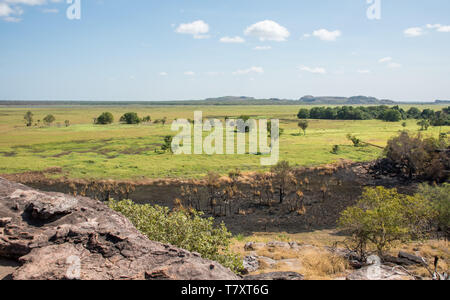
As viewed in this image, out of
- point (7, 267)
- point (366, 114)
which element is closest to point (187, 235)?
point (7, 267)

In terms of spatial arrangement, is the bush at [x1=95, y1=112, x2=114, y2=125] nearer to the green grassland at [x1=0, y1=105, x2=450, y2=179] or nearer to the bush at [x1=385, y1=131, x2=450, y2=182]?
the green grassland at [x1=0, y1=105, x2=450, y2=179]

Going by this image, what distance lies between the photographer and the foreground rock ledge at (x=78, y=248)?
8.81 meters

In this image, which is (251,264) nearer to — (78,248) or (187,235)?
(187,235)

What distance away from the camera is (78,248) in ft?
31.9

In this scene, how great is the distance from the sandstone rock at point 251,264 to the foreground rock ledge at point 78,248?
8.53 m

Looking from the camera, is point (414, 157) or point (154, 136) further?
point (154, 136)

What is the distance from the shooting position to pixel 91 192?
137ft

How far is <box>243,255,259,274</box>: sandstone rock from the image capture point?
708 inches

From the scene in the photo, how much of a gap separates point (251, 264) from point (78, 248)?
37.7 feet

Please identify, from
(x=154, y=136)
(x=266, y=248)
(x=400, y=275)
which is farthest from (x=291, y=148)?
(x=400, y=275)
